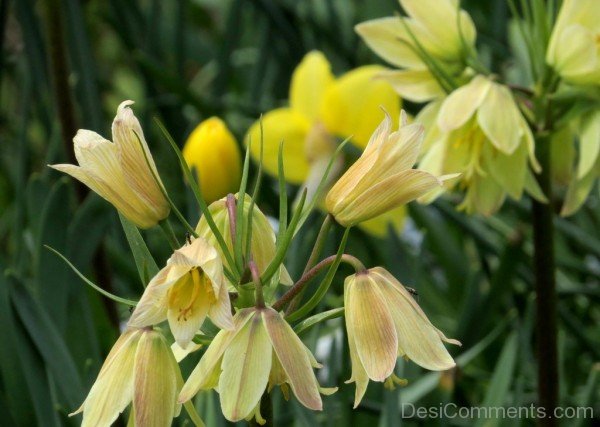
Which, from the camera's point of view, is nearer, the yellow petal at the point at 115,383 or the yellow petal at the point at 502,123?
the yellow petal at the point at 115,383

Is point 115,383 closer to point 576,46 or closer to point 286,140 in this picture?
point 576,46

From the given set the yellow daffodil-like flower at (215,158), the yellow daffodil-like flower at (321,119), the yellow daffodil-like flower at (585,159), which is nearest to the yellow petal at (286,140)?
the yellow daffodil-like flower at (321,119)

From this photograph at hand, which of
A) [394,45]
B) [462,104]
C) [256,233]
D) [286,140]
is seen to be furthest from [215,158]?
[256,233]

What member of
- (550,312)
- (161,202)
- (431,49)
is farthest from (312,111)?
(161,202)

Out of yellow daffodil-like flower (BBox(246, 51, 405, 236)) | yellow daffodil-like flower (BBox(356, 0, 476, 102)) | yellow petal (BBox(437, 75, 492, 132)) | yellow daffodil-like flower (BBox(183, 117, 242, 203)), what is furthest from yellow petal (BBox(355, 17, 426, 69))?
yellow daffodil-like flower (BBox(246, 51, 405, 236))

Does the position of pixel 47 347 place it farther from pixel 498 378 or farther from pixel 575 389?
pixel 575 389

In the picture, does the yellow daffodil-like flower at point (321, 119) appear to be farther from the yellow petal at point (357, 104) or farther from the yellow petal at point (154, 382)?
the yellow petal at point (154, 382)
